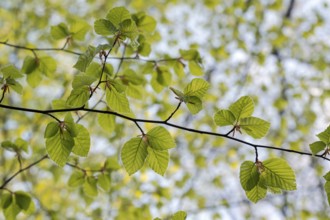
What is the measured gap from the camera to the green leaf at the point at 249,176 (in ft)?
2.95

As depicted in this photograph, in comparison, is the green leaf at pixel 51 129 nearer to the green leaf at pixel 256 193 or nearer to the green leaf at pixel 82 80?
the green leaf at pixel 82 80

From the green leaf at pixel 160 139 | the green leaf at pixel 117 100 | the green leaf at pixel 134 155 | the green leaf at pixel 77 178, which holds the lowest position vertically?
the green leaf at pixel 134 155

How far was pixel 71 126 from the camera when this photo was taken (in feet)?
3.04

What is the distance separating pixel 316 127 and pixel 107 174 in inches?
140

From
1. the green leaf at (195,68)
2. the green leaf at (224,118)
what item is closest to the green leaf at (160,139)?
the green leaf at (224,118)

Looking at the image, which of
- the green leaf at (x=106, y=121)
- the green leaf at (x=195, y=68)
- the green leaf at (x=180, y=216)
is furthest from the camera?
the green leaf at (x=195, y=68)

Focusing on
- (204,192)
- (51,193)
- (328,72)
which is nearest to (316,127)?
(328,72)

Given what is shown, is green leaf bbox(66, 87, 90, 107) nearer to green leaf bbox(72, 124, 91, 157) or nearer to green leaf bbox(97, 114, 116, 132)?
green leaf bbox(72, 124, 91, 157)

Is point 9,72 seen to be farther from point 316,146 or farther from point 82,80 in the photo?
point 316,146

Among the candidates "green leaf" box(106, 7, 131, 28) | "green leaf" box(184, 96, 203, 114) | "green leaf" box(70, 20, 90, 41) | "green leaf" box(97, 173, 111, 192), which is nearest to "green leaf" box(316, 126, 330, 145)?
"green leaf" box(184, 96, 203, 114)

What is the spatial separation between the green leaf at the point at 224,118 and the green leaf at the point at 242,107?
1cm

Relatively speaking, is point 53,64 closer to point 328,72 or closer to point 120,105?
point 120,105

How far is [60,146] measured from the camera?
0.93m

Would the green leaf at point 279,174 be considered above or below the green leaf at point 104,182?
below
